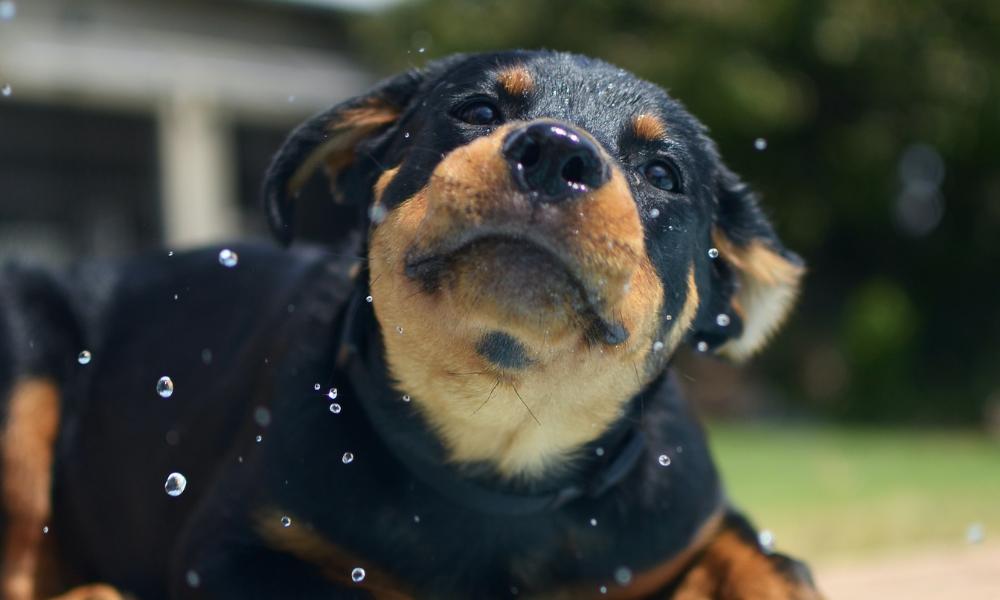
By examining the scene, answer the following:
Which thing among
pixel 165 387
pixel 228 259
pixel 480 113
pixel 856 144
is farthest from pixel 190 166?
pixel 480 113

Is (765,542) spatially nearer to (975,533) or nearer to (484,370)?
(484,370)

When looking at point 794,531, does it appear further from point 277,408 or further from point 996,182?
point 996,182

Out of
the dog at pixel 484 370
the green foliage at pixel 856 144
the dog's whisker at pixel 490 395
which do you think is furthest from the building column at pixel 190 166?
the dog's whisker at pixel 490 395

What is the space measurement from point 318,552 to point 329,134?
3.22ft

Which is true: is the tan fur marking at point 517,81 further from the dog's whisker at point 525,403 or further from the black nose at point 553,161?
the dog's whisker at point 525,403

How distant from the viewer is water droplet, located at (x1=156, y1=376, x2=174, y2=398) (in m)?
3.17

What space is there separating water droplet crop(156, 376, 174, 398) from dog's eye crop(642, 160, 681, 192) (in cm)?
156

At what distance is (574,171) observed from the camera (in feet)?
6.61

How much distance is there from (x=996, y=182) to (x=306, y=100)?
9.29 metres

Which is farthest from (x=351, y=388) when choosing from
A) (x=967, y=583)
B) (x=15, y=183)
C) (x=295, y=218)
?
(x=15, y=183)

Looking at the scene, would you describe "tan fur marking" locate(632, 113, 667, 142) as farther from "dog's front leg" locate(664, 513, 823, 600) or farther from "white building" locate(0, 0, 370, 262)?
"white building" locate(0, 0, 370, 262)

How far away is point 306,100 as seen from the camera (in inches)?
620

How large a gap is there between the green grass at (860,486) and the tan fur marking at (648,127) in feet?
8.31

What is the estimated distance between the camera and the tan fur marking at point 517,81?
2.39 m
